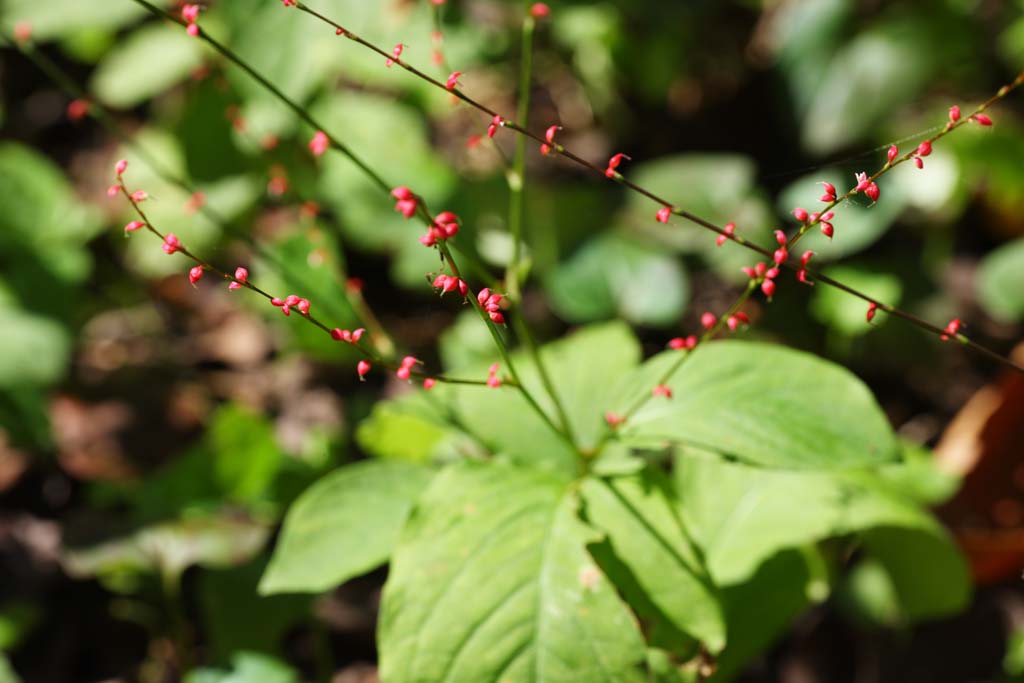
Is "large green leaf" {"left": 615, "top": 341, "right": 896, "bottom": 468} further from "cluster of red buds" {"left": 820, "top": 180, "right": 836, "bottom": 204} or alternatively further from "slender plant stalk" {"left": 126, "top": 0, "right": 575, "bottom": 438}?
"cluster of red buds" {"left": 820, "top": 180, "right": 836, "bottom": 204}

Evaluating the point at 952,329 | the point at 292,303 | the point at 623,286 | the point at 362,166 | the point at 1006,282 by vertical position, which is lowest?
the point at 952,329

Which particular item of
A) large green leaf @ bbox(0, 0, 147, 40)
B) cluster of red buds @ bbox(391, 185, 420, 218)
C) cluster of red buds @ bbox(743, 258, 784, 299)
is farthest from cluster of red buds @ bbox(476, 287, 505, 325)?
large green leaf @ bbox(0, 0, 147, 40)

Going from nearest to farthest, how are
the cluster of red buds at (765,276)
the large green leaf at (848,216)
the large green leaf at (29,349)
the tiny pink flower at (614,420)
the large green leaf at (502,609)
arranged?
the cluster of red buds at (765,276)
the large green leaf at (502,609)
the tiny pink flower at (614,420)
the large green leaf at (29,349)
the large green leaf at (848,216)

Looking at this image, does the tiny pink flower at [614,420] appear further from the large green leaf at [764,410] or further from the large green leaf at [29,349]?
the large green leaf at [29,349]

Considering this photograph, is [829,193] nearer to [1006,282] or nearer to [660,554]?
[660,554]

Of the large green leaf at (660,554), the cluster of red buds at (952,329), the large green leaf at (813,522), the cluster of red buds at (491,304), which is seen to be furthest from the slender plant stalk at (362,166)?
the cluster of red buds at (952,329)

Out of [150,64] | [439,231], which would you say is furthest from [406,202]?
[150,64]
